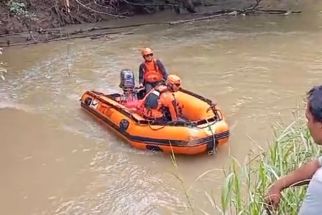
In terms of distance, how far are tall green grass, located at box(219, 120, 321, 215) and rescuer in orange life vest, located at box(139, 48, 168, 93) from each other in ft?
14.3

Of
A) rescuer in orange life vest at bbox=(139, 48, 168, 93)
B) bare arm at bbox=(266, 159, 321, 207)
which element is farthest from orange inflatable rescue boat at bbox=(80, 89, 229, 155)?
bare arm at bbox=(266, 159, 321, 207)

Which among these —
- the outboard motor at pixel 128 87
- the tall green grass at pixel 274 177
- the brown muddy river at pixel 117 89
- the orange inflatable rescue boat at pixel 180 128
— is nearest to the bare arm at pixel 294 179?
the tall green grass at pixel 274 177

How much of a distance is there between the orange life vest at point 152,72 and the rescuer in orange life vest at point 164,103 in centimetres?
105

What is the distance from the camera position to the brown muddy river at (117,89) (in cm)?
612

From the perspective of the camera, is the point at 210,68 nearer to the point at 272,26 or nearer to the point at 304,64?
the point at 304,64

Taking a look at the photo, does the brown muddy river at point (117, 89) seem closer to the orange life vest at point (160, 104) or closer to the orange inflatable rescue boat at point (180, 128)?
the orange inflatable rescue boat at point (180, 128)

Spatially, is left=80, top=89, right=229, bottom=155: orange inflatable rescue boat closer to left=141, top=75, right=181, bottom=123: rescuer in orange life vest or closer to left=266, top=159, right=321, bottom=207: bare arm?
left=141, top=75, right=181, bottom=123: rescuer in orange life vest

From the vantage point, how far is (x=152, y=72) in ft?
27.1

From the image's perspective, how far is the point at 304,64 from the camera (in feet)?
34.9

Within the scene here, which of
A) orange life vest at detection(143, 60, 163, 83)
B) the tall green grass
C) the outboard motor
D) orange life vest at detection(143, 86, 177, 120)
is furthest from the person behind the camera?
orange life vest at detection(143, 60, 163, 83)

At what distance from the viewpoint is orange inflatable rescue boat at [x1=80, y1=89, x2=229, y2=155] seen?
6.71 metres

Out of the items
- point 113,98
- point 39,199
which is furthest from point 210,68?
point 39,199

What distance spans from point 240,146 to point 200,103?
692 millimetres

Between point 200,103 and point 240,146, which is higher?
point 200,103
